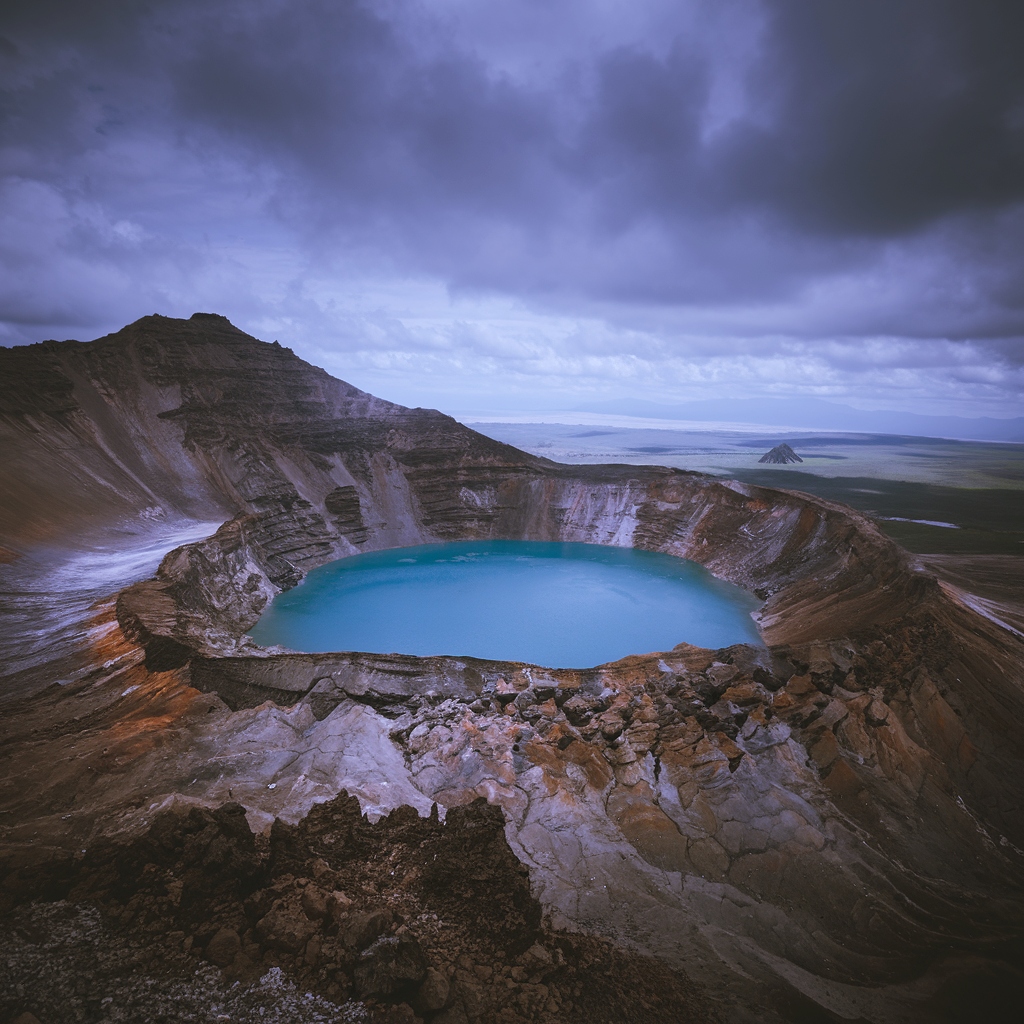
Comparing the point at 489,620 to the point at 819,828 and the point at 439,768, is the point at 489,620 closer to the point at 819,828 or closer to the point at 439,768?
the point at 439,768

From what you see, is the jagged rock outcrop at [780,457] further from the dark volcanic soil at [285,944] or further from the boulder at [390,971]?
the boulder at [390,971]

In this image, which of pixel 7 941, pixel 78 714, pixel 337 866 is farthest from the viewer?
pixel 78 714

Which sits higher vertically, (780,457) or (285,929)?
(780,457)

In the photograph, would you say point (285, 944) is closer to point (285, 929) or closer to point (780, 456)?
point (285, 929)

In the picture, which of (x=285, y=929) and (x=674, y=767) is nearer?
(x=285, y=929)

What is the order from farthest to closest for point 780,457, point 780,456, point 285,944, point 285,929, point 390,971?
point 780,456, point 780,457, point 285,929, point 285,944, point 390,971

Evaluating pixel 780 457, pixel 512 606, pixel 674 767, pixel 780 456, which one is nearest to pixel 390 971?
pixel 674 767

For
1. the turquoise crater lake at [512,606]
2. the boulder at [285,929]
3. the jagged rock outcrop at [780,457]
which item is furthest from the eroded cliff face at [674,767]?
the jagged rock outcrop at [780,457]

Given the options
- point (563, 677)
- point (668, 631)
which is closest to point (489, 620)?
point (668, 631)
